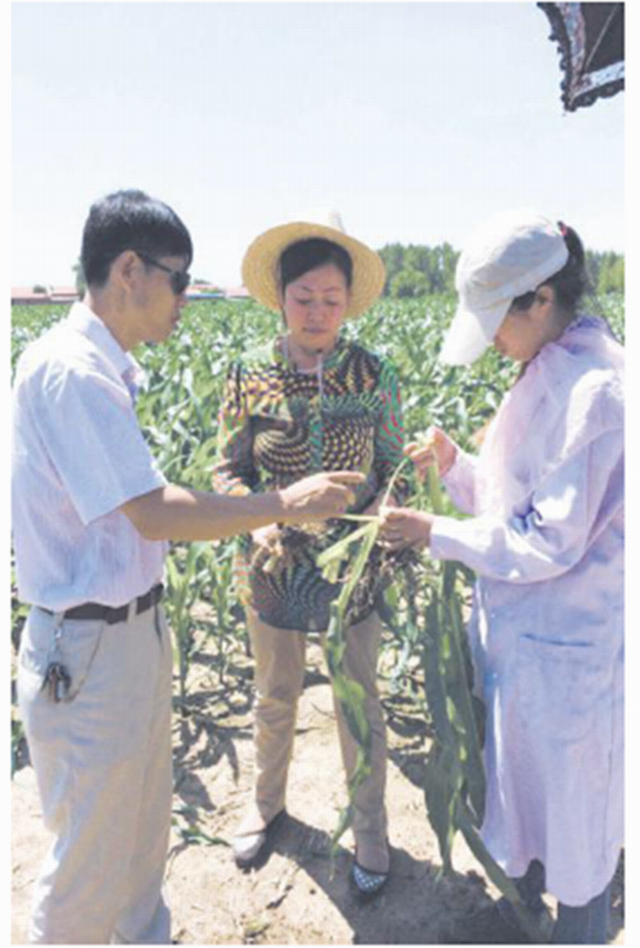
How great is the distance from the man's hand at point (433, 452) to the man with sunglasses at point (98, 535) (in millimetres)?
331

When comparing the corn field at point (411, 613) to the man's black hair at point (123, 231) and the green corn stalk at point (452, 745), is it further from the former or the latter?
the man's black hair at point (123, 231)

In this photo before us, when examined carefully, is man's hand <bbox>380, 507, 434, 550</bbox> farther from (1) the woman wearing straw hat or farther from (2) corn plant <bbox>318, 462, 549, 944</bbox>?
(1) the woman wearing straw hat

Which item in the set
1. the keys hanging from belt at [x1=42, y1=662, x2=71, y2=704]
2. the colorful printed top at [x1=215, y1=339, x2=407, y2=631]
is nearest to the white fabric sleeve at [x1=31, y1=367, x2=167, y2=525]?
the keys hanging from belt at [x1=42, y1=662, x2=71, y2=704]

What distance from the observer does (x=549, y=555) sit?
4.77ft

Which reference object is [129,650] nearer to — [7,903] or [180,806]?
[7,903]

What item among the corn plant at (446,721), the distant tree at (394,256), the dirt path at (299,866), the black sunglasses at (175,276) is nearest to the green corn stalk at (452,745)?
the corn plant at (446,721)

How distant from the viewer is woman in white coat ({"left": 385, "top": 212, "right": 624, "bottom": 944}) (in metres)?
1.44

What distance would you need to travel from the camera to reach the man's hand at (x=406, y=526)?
1675mm

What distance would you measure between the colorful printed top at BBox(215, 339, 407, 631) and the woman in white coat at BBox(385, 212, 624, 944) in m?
0.39

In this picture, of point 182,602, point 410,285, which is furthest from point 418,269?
point 182,602

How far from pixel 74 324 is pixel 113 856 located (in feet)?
3.77

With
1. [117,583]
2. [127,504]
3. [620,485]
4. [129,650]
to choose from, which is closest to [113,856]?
[129,650]

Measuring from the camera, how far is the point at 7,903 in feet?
5.69

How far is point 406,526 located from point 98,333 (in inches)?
31.1
